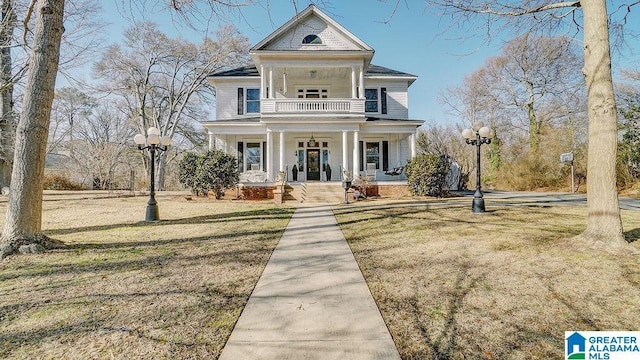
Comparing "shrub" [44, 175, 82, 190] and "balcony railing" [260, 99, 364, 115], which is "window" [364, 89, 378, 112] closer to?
"balcony railing" [260, 99, 364, 115]

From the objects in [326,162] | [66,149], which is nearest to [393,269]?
[326,162]

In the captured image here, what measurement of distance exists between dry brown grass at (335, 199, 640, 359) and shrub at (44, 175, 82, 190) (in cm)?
2584

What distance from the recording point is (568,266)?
12.6 ft

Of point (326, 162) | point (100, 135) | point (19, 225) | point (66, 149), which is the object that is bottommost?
point (19, 225)

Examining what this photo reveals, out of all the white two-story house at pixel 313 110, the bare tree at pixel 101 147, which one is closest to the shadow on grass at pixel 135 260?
the white two-story house at pixel 313 110

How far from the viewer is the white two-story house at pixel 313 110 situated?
1509 centimetres

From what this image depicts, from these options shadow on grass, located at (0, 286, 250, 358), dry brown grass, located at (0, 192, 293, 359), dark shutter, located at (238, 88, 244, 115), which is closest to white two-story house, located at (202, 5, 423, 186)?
dark shutter, located at (238, 88, 244, 115)

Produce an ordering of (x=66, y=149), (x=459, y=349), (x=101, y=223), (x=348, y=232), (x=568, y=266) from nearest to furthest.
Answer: (x=459, y=349), (x=568, y=266), (x=348, y=232), (x=101, y=223), (x=66, y=149)

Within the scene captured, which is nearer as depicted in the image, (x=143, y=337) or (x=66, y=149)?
(x=143, y=337)

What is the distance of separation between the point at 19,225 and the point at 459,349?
21.3 ft

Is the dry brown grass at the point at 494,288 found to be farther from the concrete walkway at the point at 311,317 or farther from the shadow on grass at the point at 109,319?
the shadow on grass at the point at 109,319

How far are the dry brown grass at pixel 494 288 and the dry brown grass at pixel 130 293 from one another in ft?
5.39

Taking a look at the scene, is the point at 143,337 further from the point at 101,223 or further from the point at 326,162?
the point at 326,162

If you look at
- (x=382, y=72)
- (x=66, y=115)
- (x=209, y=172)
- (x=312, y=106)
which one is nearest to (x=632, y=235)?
(x=312, y=106)
